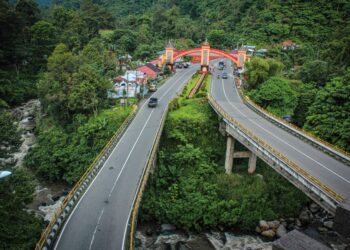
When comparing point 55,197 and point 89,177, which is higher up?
point 89,177

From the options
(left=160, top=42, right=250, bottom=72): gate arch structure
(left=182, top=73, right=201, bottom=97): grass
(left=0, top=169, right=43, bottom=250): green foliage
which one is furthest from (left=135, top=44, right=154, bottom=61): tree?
(left=0, top=169, right=43, bottom=250): green foliage

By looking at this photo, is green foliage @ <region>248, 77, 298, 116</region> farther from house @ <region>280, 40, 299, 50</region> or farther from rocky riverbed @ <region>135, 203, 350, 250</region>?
house @ <region>280, 40, 299, 50</region>

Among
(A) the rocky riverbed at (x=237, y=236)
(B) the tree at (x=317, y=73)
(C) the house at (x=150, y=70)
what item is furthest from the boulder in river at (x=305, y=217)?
(C) the house at (x=150, y=70)

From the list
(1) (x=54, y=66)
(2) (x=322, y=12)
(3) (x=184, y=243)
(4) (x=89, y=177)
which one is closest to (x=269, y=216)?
(3) (x=184, y=243)

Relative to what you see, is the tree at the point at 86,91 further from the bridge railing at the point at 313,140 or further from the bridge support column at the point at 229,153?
the bridge railing at the point at 313,140

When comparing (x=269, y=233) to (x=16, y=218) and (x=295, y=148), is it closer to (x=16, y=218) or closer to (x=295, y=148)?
(x=295, y=148)

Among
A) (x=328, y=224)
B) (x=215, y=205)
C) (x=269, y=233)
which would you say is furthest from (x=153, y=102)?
(x=328, y=224)

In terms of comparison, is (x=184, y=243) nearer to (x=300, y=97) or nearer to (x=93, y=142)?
(x=93, y=142)
